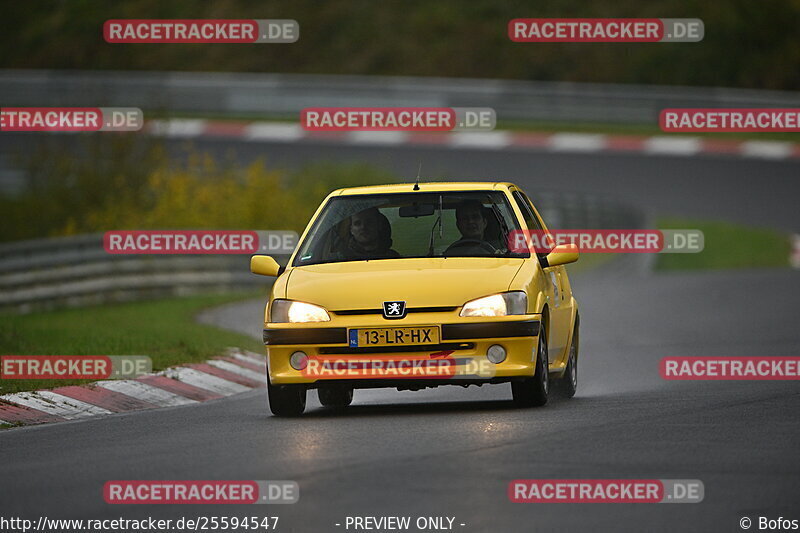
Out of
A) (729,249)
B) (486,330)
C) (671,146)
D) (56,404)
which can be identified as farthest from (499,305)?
(671,146)

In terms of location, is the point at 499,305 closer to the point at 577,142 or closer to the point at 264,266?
the point at 264,266

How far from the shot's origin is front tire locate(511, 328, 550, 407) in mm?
11922

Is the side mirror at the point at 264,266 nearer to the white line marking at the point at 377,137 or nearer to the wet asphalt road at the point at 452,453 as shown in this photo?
the wet asphalt road at the point at 452,453

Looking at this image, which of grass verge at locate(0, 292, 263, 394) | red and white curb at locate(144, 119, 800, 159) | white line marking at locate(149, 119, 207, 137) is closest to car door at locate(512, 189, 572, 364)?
grass verge at locate(0, 292, 263, 394)

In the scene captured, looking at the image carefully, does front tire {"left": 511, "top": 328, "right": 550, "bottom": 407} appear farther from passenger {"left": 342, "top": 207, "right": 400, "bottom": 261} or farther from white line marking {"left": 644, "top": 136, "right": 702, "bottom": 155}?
white line marking {"left": 644, "top": 136, "right": 702, "bottom": 155}

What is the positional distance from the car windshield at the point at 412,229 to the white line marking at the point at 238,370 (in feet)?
13.3

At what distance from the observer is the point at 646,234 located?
35.5 metres

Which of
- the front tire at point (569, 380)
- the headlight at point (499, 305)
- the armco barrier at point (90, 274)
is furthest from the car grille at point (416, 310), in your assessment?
the armco barrier at point (90, 274)

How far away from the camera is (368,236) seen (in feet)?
41.7

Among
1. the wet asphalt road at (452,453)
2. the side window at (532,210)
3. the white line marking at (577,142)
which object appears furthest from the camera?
the white line marking at (577,142)

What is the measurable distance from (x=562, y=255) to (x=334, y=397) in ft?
6.68

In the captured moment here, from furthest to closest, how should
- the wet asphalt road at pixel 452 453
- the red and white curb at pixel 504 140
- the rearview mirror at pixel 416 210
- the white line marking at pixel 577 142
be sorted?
the white line marking at pixel 577 142 → the red and white curb at pixel 504 140 → the rearview mirror at pixel 416 210 → the wet asphalt road at pixel 452 453

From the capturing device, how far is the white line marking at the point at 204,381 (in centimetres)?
1545

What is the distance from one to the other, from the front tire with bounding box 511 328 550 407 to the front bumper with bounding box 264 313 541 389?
0.22 m
